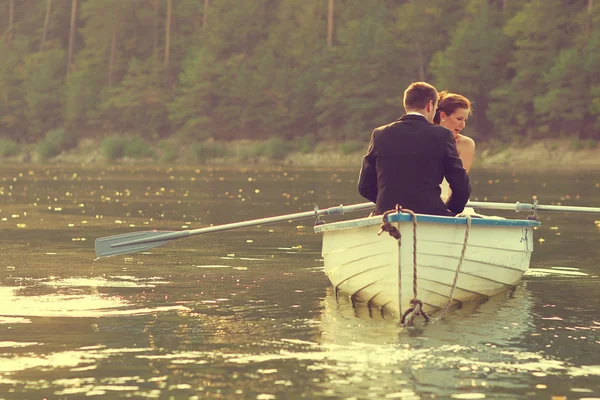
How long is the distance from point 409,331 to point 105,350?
8.52ft

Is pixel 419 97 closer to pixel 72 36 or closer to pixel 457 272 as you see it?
pixel 457 272

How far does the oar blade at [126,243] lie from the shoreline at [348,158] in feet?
150

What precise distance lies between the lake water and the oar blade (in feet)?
1.20

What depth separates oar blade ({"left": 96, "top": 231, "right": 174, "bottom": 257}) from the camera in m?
16.2

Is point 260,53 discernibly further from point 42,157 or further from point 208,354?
point 208,354

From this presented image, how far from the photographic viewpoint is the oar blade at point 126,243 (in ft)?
53.1

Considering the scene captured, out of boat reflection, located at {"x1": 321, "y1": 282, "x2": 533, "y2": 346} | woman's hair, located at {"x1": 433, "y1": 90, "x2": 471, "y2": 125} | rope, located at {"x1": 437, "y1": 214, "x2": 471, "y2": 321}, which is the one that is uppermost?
woman's hair, located at {"x1": 433, "y1": 90, "x2": 471, "y2": 125}

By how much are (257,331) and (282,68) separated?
88.6 m

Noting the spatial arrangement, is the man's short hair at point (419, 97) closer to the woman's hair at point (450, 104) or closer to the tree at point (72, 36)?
the woman's hair at point (450, 104)

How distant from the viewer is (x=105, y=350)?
10.8 meters

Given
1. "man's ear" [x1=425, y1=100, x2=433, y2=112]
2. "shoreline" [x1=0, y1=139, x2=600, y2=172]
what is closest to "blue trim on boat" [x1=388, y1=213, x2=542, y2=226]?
"man's ear" [x1=425, y1=100, x2=433, y2=112]

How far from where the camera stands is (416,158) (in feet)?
40.5

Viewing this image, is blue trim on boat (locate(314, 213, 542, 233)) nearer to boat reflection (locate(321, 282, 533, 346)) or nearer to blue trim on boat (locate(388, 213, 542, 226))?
blue trim on boat (locate(388, 213, 542, 226))

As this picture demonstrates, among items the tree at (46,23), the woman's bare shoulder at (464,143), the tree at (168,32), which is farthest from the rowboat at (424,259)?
the tree at (46,23)
